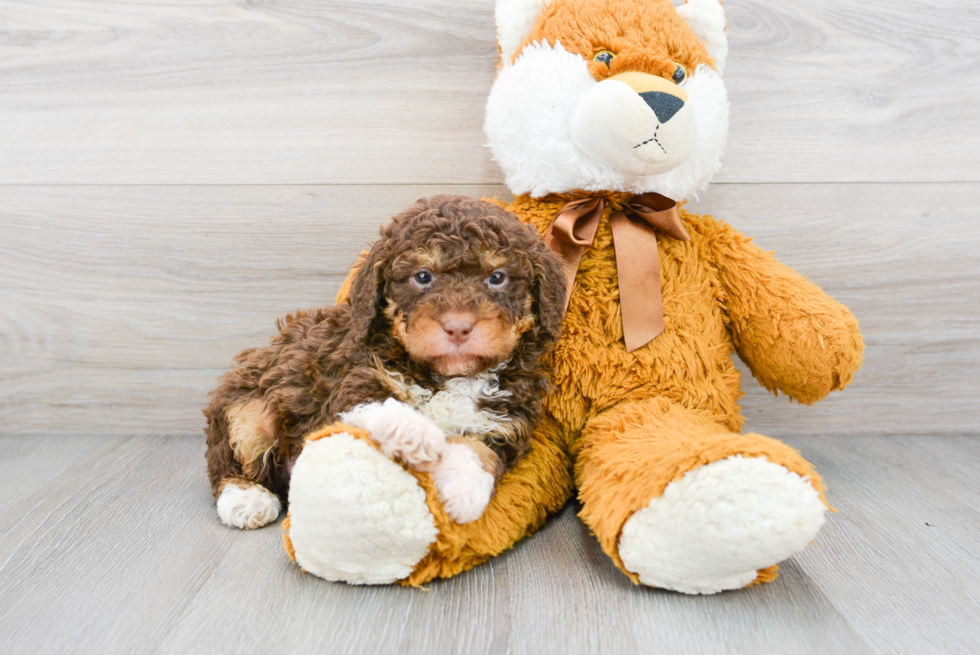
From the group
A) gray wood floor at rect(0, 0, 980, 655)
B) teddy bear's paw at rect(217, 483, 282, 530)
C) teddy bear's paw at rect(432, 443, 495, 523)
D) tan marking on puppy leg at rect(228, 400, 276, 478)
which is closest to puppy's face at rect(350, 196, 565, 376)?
teddy bear's paw at rect(432, 443, 495, 523)

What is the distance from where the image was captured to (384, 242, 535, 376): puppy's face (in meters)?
0.87

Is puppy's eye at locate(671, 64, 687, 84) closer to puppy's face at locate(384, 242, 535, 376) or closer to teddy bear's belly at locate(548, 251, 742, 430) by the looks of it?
teddy bear's belly at locate(548, 251, 742, 430)

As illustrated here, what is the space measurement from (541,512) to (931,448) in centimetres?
95

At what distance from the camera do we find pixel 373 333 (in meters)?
0.96

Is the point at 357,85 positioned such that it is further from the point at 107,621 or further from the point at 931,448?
the point at 931,448

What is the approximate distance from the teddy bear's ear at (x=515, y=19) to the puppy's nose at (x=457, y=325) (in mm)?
578

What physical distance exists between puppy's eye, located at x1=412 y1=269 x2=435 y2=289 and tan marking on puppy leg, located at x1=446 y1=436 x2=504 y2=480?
0.21 metres

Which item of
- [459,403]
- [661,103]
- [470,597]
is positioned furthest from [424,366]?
[661,103]

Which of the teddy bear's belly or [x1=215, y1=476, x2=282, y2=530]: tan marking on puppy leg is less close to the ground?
the teddy bear's belly

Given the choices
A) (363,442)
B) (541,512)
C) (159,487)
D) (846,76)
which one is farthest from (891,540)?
(159,487)

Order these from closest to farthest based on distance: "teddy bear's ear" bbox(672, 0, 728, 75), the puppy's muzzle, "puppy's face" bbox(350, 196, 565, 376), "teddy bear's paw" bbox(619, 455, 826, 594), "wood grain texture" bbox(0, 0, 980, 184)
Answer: "teddy bear's paw" bbox(619, 455, 826, 594), "puppy's face" bbox(350, 196, 565, 376), the puppy's muzzle, "teddy bear's ear" bbox(672, 0, 728, 75), "wood grain texture" bbox(0, 0, 980, 184)

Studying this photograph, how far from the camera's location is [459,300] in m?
0.86

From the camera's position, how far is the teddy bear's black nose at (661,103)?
3.41 feet

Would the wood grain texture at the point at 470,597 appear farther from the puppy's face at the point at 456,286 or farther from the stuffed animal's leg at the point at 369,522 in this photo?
the puppy's face at the point at 456,286
